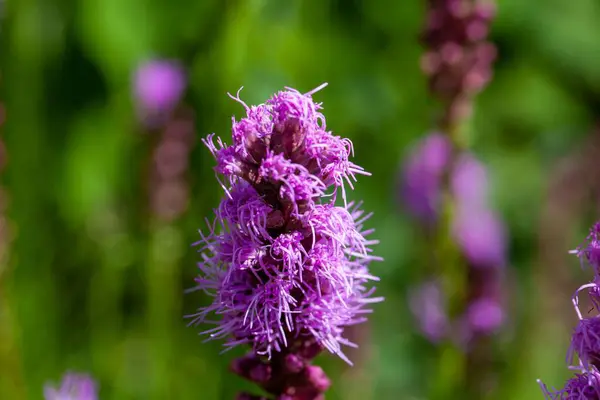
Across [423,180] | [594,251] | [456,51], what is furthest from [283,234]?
[423,180]

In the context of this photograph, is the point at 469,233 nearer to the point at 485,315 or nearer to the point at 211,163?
the point at 485,315

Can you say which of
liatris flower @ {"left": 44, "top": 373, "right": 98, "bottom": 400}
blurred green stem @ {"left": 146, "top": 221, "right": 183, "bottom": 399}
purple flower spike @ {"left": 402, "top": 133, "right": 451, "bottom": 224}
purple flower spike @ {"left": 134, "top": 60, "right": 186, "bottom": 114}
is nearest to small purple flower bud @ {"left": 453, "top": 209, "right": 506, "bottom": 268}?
purple flower spike @ {"left": 402, "top": 133, "right": 451, "bottom": 224}

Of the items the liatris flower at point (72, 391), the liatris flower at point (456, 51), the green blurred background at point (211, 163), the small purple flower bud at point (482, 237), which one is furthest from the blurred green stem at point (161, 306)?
the small purple flower bud at point (482, 237)

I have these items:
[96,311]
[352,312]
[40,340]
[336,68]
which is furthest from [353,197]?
[352,312]

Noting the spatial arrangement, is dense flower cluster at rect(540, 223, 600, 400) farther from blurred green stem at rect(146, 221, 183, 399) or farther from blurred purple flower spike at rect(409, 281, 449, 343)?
blurred purple flower spike at rect(409, 281, 449, 343)

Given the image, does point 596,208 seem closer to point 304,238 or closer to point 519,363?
point 519,363
